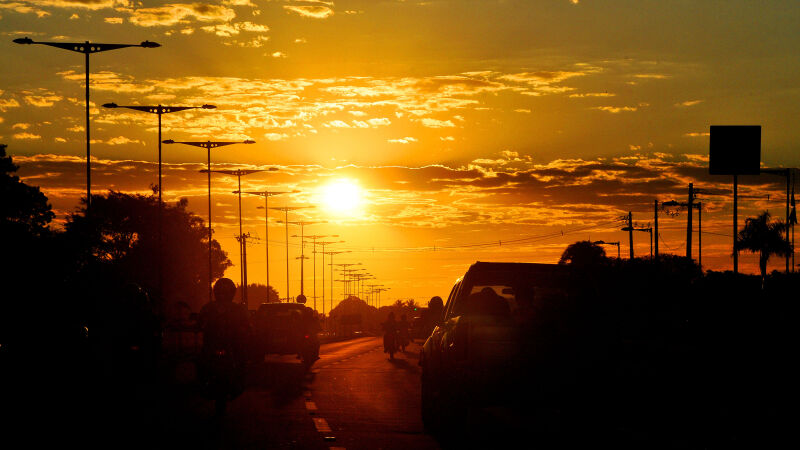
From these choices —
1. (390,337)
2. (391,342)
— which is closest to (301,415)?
(391,342)

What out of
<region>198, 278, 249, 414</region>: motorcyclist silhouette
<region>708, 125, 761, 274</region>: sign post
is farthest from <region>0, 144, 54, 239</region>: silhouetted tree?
<region>198, 278, 249, 414</region>: motorcyclist silhouette

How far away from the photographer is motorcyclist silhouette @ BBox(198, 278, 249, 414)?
55.7ft

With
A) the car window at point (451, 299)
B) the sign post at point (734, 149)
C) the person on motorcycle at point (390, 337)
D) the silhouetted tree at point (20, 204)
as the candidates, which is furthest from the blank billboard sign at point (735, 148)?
the silhouetted tree at point (20, 204)

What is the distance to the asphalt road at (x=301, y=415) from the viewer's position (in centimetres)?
1393

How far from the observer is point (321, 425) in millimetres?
15883

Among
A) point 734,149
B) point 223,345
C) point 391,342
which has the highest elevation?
point 734,149

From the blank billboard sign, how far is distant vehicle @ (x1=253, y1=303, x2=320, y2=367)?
913 inches

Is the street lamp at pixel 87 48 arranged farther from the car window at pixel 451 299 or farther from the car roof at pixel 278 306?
the car window at pixel 451 299

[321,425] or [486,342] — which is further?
[321,425]

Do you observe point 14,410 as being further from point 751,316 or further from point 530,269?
point 751,316

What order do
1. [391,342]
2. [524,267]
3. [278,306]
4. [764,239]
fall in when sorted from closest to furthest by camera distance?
[524,267]
[278,306]
[391,342]
[764,239]

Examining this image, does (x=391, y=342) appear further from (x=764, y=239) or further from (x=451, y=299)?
(x=764, y=239)

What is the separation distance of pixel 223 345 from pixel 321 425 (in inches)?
90.1

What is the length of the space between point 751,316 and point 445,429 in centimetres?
1613
